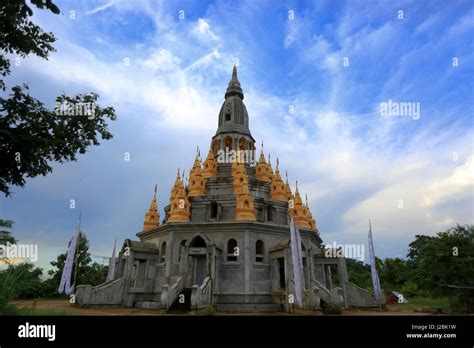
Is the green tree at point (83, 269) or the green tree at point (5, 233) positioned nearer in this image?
the green tree at point (5, 233)

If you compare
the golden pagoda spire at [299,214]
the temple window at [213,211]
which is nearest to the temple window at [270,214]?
the golden pagoda spire at [299,214]

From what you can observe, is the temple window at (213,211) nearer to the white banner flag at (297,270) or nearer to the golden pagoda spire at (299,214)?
the golden pagoda spire at (299,214)

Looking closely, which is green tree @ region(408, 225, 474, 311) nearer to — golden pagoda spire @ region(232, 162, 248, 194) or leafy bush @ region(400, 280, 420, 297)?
golden pagoda spire @ region(232, 162, 248, 194)

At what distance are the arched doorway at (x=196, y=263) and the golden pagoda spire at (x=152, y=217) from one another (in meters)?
8.41

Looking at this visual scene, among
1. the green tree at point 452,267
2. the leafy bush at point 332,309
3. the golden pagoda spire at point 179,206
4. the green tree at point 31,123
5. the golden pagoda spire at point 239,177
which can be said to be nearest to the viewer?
the green tree at point 31,123

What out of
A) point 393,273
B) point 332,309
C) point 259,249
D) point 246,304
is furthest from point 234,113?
point 393,273

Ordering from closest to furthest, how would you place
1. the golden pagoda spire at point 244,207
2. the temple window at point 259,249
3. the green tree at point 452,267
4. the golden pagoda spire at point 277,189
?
1. the green tree at point 452,267
2. the temple window at point 259,249
3. the golden pagoda spire at point 244,207
4. the golden pagoda spire at point 277,189

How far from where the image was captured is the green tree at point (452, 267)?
22562mm

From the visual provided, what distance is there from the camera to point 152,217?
104 feet

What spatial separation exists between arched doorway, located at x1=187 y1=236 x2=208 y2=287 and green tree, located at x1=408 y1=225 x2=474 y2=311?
686 inches

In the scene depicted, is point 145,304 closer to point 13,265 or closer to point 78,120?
point 13,265

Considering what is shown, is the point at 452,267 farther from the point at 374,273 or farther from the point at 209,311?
the point at 209,311
